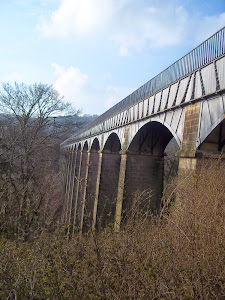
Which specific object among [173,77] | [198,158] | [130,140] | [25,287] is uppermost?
[173,77]

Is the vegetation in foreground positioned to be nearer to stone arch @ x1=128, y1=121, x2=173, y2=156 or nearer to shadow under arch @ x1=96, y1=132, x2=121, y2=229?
stone arch @ x1=128, y1=121, x2=173, y2=156

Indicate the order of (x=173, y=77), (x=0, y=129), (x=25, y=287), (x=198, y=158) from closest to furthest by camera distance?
(x=25, y=287) < (x=198, y=158) < (x=173, y=77) < (x=0, y=129)

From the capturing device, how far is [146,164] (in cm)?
1084

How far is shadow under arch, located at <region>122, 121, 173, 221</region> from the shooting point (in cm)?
1031

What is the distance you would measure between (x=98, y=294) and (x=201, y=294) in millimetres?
1035

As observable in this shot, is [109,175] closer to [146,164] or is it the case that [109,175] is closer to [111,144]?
[111,144]

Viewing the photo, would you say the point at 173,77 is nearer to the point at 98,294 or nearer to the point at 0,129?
the point at 98,294

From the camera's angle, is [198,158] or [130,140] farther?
[130,140]

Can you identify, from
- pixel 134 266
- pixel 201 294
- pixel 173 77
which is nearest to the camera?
pixel 201 294

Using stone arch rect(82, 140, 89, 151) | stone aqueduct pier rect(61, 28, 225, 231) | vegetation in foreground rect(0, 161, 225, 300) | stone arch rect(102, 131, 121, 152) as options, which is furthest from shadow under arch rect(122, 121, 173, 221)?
stone arch rect(82, 140, 89, 151)

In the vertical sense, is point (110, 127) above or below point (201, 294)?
above

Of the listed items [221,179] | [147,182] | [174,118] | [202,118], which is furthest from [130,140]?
[221,179]

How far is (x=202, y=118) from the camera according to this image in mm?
5500

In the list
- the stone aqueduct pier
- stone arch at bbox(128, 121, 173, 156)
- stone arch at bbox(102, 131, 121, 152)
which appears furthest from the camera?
stone arch at bbox(102, 131, 121, 152)
